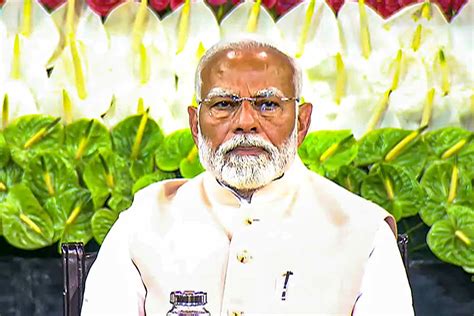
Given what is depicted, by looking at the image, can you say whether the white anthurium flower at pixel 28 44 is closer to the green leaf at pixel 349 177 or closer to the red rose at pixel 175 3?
the red rose at pixel 175 3

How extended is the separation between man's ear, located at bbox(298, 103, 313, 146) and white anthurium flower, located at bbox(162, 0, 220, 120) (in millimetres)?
501

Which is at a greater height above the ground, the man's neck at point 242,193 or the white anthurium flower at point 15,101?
the white anthurium flower at point 15,101

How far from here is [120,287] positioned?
2715 millimetres

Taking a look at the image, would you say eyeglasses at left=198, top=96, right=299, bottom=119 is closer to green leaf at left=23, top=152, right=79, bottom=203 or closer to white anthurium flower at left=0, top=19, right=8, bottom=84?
green leaf at left=23, top=152, right=79, bottom=203

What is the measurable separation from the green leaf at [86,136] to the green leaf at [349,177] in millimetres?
853

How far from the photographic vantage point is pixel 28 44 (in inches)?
127

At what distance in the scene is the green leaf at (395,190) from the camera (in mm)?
3227

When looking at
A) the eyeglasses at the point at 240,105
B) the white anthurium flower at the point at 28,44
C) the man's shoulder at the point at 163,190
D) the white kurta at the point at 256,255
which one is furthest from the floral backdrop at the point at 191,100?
the eyeglasses at the point at 240,105

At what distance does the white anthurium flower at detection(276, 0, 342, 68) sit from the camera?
3.23m

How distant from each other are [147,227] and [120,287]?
0.75 ft

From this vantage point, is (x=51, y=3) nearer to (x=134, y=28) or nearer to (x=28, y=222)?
(x=134, y=28)

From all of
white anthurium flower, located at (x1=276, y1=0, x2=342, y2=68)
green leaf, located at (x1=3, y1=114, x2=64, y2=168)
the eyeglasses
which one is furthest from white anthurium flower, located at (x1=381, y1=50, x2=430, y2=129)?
green leaf, located at (x1=3, y1=114, x2=64, y2=168)

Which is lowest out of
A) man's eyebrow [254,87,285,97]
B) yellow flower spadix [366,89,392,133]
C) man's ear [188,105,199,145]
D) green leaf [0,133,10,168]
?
green leaf [0,133,10,168]

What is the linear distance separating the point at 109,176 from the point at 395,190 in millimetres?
1051
